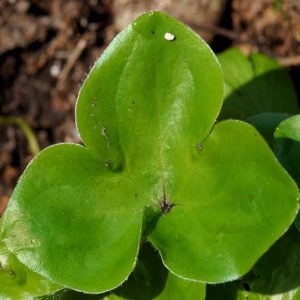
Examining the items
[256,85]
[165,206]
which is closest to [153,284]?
[165,206]

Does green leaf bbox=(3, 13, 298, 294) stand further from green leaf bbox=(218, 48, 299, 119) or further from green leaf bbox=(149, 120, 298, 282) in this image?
green leaf bbox=(218, 48, 299, 119)

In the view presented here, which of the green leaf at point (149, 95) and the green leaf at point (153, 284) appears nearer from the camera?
the green leaf at point (149, 95)

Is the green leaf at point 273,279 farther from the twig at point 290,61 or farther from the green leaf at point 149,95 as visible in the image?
the twig at point 290,61

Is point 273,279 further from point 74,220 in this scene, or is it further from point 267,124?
point 74,220

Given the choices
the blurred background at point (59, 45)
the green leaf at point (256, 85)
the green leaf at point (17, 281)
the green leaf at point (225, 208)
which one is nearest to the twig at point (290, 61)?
the blurred background at point (59, 45)

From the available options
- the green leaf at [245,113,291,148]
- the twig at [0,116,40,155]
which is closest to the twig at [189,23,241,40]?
the twig at [0,116,40,155]

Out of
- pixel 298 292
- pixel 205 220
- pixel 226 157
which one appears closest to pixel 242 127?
pixel 226 157
